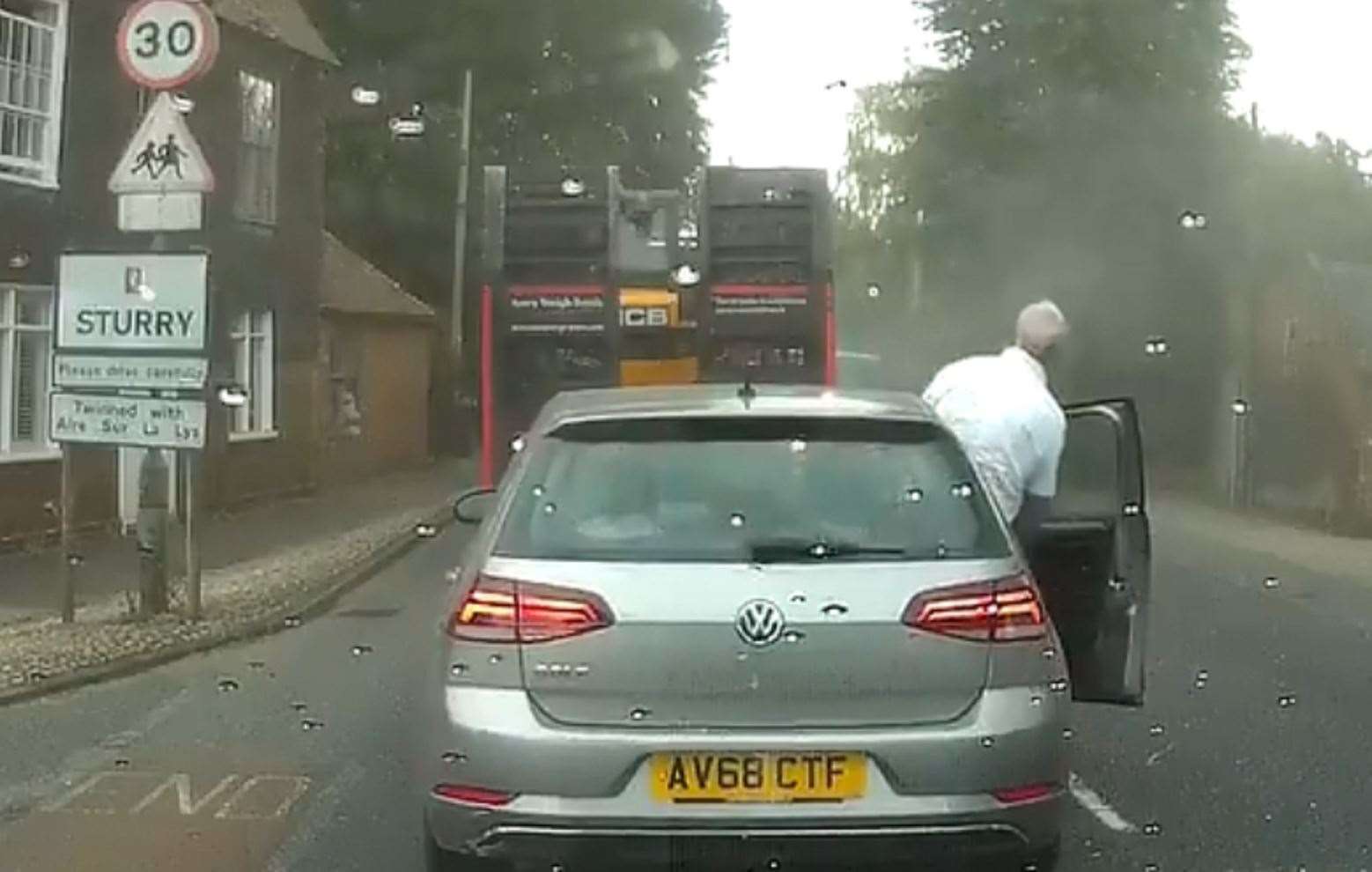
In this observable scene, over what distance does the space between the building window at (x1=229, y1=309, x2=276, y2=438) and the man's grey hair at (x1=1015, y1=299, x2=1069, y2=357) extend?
19197 millimetres

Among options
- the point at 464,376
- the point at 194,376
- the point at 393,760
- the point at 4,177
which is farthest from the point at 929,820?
the point at 464,376

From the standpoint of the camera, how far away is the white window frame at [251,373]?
2680cm

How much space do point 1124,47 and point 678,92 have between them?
8.42 m

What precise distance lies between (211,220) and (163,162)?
1159 centimetres

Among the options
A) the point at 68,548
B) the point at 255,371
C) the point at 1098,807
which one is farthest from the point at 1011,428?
the point at 255,371

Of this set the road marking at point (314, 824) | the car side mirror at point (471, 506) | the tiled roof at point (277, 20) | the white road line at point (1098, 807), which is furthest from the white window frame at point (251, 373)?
the white road line at point (1098, 807)

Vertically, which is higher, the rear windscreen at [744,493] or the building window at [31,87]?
the building window at [31,87]

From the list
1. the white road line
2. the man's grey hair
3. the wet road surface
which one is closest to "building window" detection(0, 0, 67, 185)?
the wet road surface

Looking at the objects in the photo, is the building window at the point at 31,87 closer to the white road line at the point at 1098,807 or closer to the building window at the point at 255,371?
the building window at the point at 255,371

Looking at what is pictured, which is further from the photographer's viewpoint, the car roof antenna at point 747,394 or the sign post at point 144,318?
the sign post at point 144,318

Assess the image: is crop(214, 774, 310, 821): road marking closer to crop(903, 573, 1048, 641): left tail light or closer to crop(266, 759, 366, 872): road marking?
crop(266, 759, 366, 872): road marking

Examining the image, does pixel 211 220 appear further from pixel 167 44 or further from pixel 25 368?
pixel 167 44

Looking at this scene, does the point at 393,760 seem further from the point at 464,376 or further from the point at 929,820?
the point at 464,376

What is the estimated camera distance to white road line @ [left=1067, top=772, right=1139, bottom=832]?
769cm
